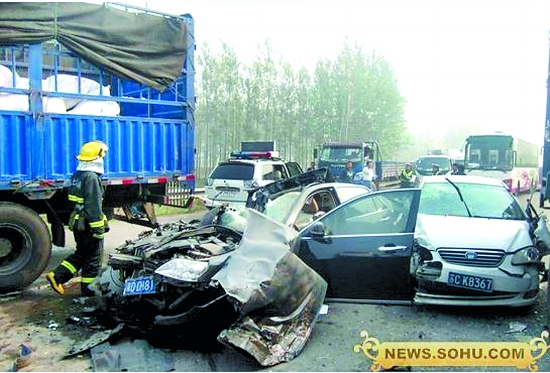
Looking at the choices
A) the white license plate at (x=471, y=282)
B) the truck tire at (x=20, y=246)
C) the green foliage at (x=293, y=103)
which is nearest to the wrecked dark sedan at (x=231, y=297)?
the white license plate at (x=471, y=282)

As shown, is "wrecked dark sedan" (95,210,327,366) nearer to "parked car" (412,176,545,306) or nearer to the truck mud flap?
"parked car" (412,176,545,306)

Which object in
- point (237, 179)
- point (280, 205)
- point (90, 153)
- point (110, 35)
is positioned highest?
point (110, 35)

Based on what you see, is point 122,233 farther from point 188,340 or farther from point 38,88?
point 188,340

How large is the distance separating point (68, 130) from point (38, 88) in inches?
24.7

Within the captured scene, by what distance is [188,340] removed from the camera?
3906mm

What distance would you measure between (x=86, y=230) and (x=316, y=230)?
268cm

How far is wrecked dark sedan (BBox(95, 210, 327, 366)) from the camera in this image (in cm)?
365

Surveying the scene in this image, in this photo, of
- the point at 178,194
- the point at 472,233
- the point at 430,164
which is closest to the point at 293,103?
the point at 430,164

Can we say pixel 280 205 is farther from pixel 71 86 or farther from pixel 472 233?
pixel 71 86

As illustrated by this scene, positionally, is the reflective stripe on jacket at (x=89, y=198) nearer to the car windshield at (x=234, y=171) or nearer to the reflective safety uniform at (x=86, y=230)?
the reflective safety uniform at (x=86, y=230)

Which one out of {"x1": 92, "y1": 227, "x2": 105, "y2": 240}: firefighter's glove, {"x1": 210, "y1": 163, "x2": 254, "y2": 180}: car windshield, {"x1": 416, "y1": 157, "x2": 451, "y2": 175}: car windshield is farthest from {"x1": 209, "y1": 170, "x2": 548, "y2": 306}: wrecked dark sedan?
{"x1": 416, "y1": 157, "x2": 451, "y2": 175}: car windshield

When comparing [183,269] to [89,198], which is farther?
[89,198]

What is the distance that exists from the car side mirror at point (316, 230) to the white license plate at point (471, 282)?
1357mm

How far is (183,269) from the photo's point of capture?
393cm
